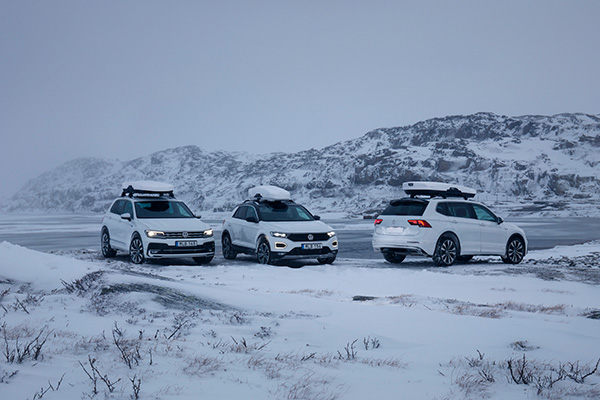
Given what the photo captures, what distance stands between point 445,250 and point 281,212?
4.48m

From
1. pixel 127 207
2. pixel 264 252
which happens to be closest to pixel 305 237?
pixel 264 252

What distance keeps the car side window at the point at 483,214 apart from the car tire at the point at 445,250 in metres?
1.31

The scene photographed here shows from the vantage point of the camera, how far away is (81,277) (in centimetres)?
780

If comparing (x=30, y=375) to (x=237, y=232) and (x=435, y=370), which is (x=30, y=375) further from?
(x=237, y=232)

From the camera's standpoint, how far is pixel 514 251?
1531cm

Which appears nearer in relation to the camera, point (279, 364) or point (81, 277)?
point (279, 364)

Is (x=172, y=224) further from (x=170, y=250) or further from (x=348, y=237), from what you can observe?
(x=348, y=237)

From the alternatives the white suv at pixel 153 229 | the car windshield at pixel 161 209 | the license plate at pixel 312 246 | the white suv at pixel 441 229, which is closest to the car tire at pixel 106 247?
the white suv at pixel 153 229

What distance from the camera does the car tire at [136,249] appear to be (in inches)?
562

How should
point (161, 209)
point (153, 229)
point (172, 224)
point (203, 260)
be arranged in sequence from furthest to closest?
1. point (161, 209)
2. point (203, 260)
3. point (172, 224)
4. point (153, 229)

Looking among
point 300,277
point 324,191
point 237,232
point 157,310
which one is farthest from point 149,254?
point 324,191

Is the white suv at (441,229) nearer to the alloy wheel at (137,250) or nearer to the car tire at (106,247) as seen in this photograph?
the alloy wheel at (137,250)

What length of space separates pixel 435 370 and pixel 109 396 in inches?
96.5

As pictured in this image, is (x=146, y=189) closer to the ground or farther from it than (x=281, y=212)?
farther from it
